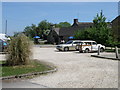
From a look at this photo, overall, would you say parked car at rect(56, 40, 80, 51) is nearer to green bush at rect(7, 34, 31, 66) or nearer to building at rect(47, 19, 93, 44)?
green bush at rect(7, 34, 31, 66)

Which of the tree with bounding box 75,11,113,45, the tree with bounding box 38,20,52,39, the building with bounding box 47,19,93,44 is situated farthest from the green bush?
the tree with bounding box 38,20,52,39

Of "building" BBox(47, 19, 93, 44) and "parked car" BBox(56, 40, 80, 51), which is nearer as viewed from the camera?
"parked car" BBox(56, 40, 80, 51)

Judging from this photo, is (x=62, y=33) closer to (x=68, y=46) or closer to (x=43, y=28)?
(x=43, y=28)

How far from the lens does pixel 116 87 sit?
6586 mm

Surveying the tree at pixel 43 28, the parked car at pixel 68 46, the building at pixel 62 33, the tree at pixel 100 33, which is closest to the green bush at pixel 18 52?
the parked car at pixel 68 46

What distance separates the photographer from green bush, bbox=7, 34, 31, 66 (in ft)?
35.9

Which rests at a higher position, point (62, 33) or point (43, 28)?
point (43, 28)

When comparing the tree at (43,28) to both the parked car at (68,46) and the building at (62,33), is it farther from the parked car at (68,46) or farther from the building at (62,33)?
the parked car at (68,46)

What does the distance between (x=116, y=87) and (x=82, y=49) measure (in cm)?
1781

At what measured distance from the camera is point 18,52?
11.0 meters

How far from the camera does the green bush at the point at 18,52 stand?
10.9 m

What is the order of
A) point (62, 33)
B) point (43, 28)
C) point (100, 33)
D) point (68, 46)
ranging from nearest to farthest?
1. point (68, 46)
2. point (100, 33)
3. point (62, 33)
4. point (43, 28)

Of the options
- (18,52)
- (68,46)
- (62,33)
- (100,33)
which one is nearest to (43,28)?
(62,33)

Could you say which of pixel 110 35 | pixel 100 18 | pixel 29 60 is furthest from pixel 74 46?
pixel 29 60
